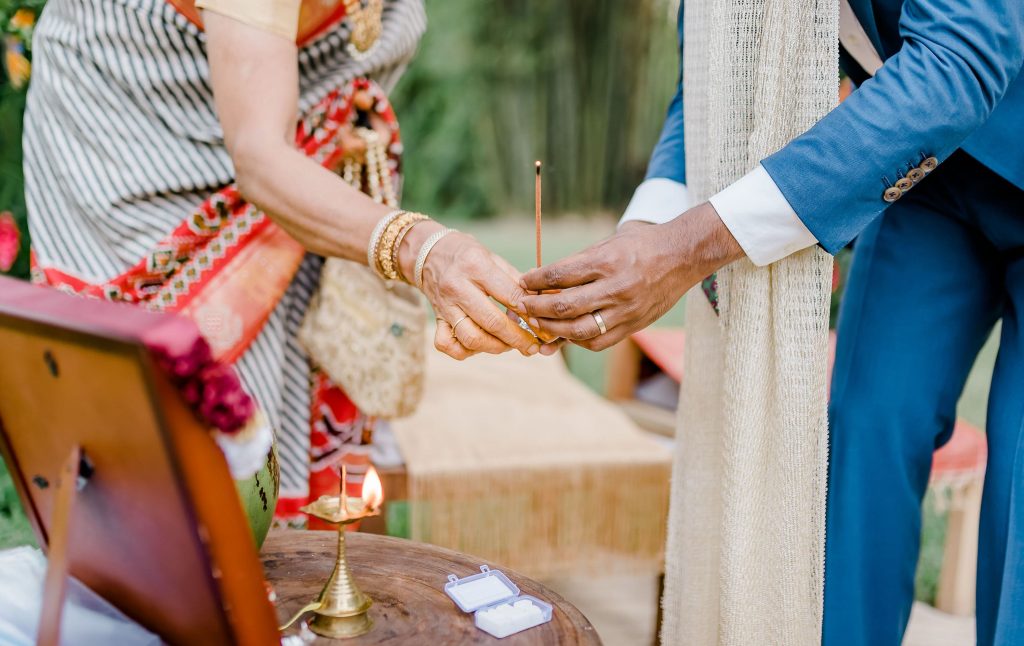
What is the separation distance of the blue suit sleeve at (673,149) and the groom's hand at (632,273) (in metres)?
0.26

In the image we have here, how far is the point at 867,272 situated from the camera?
57.5 inches

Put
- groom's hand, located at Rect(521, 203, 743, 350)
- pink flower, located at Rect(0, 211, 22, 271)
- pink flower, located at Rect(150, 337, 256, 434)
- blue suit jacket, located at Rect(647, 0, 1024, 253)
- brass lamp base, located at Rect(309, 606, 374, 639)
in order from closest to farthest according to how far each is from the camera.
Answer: pink flower, located at Rect(150, 337, 256, 434) → brass lamp base, located at Rect(309, 606, 374, 639) → blue suit jacket, located at Rect(647, 0, 1024, 253) → groom's hand, located at Rect(521, 203, 743, 350) → pink flower, located at Rect(0, 211, 22, 271)

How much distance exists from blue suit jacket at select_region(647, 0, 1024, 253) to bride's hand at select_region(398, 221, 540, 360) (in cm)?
38

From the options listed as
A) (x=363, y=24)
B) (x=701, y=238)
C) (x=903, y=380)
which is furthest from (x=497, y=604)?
(x=363, y=24)

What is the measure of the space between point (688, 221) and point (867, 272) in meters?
0.44

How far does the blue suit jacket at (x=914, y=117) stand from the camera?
1068 millimetres

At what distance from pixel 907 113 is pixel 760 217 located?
0.67 ft

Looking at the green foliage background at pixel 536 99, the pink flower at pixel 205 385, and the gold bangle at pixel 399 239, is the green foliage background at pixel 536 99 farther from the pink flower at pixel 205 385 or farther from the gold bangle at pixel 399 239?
the pink flower at pixel 205 385

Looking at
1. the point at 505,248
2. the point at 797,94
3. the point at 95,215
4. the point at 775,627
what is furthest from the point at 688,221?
the point at 505,248

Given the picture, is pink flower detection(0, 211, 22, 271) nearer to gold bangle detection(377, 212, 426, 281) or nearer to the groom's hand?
gold bangle detection(377, 212, 426, 281)

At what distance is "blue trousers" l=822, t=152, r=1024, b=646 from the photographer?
1331mm

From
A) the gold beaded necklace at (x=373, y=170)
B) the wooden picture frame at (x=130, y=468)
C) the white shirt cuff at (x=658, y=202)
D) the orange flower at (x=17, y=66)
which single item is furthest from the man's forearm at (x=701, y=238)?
the orange flower at (x=17, y=66)

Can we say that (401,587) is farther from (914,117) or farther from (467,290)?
(914,117)

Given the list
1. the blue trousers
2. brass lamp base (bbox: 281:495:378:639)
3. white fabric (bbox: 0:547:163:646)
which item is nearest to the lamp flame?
brass lamp base (bbox: 281:495:378:639)
